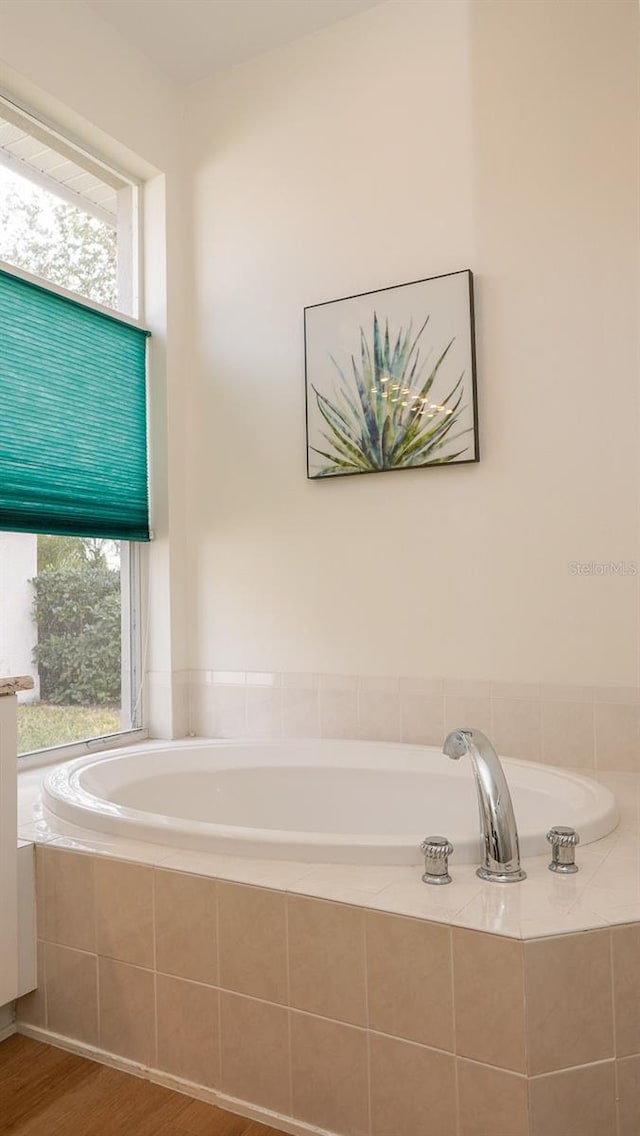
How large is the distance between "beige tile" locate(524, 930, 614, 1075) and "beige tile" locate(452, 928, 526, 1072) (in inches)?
0.7

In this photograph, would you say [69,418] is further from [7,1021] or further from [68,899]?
[7,1021]

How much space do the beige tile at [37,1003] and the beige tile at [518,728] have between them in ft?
4.68

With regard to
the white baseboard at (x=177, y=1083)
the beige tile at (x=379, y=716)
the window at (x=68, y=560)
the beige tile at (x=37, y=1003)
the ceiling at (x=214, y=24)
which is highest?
the ceiling at (x=214, y=24)

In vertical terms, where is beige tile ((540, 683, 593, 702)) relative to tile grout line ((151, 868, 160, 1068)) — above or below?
above

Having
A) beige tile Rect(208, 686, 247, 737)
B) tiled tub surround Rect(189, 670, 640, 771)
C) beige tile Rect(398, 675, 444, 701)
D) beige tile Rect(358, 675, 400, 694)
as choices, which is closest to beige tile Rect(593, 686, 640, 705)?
tiled tub surround Rect(189, 670, 640, 771)

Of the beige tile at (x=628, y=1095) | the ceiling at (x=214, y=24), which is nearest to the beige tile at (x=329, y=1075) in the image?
the beige tile at (x=628, y=1095)

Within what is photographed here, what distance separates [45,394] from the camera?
260 cm

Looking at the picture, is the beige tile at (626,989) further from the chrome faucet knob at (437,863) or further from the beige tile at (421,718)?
the beige tile at (421,718)

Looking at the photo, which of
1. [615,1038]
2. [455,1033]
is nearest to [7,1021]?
[455,1033]

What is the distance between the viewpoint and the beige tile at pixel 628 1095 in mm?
1272

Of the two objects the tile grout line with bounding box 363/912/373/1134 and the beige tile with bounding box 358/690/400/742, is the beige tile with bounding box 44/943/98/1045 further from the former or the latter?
the beige tile with bounding box 358/690/400/742

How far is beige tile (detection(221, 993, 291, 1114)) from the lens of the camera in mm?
1436

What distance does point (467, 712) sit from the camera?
99.3 inches

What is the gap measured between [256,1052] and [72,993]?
19.0 inches
